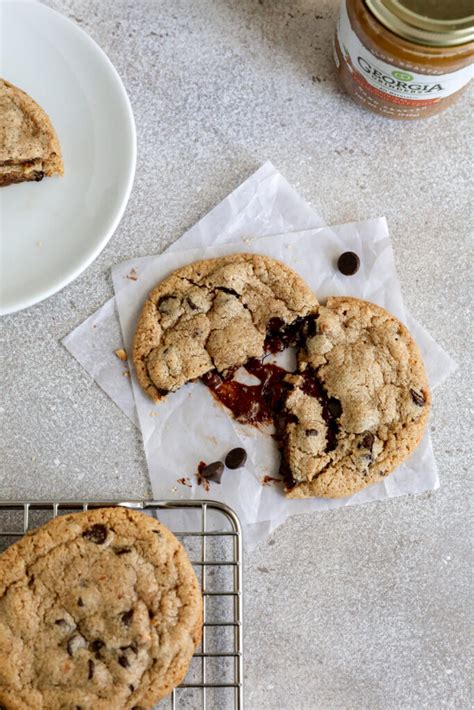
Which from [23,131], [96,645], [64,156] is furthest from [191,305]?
[96,645]

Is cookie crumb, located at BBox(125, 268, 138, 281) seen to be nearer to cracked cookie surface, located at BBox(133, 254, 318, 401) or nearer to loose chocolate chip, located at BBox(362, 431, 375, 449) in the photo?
cracked cookie surface, located at BBox(133, 254, 318, 401)

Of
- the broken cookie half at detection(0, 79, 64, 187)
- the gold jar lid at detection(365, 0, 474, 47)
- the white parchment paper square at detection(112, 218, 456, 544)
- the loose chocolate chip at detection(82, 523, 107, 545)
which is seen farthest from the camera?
the white parchment paper square at detection(112, 218, 456, 544)

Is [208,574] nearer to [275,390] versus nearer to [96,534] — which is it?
[96,534]

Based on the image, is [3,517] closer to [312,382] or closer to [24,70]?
[312,382]

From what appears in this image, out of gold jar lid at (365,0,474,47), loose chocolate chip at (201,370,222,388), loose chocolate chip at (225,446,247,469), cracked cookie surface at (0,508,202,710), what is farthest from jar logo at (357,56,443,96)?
cracked cookie surface at (0,508,202,710)

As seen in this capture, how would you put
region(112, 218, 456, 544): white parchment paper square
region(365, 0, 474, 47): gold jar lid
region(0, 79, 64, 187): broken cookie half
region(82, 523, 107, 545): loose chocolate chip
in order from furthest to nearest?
region(112, 218, 456, 544): white parchment paper square < region(0, 79, 64, 187): broken cookie half < region(82, 523, 107, 545): loose chocolate chip < region(365, 0, 474, 47): gold jar lid

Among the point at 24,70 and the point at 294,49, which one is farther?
the point at 294,49

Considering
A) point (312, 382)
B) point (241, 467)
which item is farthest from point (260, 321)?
point (241, 467)
